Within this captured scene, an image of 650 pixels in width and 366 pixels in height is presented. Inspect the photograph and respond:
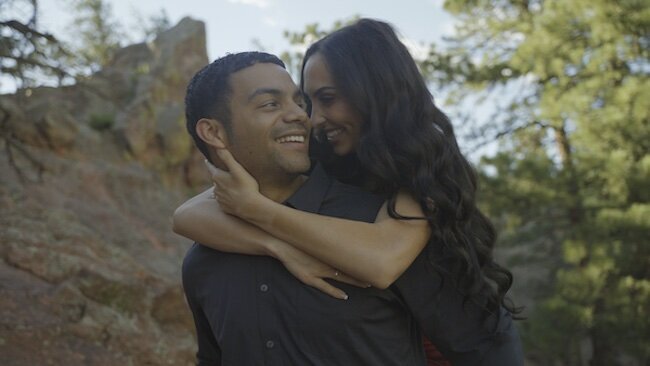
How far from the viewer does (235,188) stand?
7.30 ft

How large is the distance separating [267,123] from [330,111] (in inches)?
10.2

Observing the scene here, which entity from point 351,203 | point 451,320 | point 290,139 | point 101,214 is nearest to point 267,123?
point 290,139

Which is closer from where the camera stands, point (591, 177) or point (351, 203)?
point (351, 203)

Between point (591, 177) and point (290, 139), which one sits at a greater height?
point (290, 139)

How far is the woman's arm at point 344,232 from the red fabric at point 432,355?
54 cm

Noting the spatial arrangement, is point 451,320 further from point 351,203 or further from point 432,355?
point 351,203

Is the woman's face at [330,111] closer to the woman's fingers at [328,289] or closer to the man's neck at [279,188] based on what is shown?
the man's neck at [279,188]

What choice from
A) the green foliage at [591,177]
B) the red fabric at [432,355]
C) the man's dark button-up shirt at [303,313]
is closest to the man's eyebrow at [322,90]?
the man's dark button-up shirt at [303,313]

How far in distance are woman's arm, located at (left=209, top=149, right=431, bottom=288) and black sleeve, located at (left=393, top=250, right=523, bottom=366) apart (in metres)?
0.10

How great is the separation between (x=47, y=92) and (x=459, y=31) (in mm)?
8480

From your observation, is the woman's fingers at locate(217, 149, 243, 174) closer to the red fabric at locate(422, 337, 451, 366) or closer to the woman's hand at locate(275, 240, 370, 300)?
the woman's hand at locate(275, 240, 370, 300)

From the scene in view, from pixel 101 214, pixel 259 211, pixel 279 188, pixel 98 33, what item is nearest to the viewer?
pixel 259 211

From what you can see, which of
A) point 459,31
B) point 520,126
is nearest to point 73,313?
point 520,126

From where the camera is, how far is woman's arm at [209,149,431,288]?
203 centimetres
